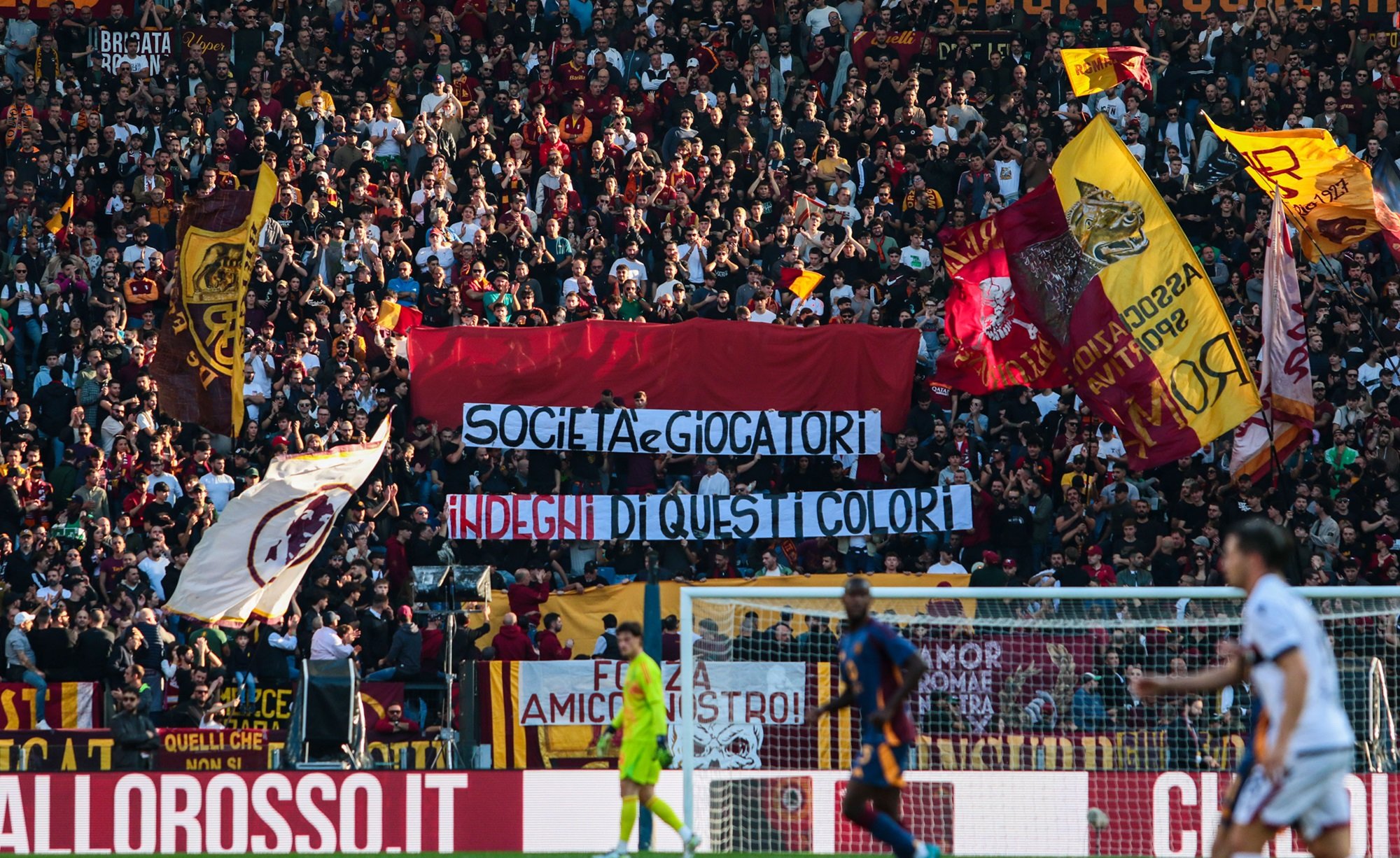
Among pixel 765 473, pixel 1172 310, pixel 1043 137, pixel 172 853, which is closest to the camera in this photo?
pixel 172 853

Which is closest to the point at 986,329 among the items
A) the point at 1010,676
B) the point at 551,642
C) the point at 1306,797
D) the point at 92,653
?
the point at 551,642

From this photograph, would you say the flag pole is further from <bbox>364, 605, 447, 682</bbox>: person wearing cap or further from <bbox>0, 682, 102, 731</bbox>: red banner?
<bbox>0, 682, 102, 731</bbox>: red banner

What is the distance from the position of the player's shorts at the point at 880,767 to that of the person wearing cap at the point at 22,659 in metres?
10.6

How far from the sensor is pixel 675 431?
21234 millimetres

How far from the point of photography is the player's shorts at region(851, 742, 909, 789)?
966cm

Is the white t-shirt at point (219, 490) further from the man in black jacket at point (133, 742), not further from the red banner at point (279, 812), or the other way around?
the red banner at point (279, 812)

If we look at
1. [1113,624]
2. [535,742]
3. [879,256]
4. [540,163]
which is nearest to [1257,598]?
[1113,624]

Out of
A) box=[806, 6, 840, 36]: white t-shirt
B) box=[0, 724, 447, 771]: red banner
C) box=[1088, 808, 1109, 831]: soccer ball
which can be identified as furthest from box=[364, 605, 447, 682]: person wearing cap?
box=[806, 6, 840, 36]: white t-shirt

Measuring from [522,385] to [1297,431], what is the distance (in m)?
8.52

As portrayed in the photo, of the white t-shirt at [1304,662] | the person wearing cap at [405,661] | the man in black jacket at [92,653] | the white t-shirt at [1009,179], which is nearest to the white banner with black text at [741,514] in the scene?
the person wearing cap at [405,661]

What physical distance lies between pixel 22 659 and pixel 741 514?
7.51 metres

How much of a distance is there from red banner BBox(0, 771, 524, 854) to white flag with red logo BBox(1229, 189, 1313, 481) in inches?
364

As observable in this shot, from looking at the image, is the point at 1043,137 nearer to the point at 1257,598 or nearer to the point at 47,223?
the point at 47,223

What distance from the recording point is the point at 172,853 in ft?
44.1
